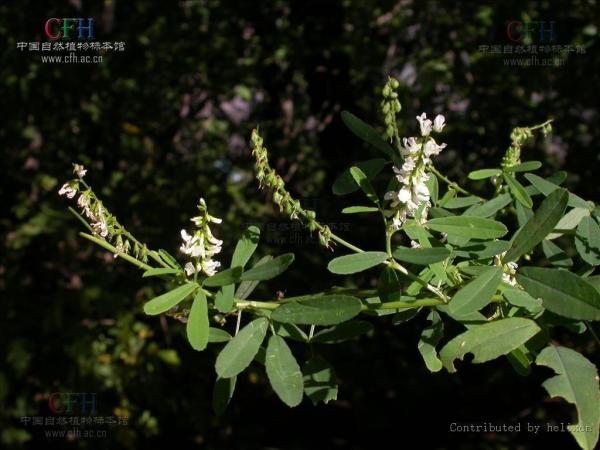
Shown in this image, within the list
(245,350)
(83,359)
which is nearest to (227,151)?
(83,359)

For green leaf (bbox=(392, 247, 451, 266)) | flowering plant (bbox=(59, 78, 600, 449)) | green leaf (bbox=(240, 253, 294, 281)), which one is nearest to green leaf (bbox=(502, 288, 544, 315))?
flowering plant (bbox=(59, 78, 600, 449))

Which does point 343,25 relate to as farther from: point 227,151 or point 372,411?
point 372,411

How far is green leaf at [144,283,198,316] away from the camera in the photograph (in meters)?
1.01

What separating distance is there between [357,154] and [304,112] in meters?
0.45

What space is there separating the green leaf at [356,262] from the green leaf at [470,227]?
101mm

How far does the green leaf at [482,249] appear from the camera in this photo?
1.04 metres

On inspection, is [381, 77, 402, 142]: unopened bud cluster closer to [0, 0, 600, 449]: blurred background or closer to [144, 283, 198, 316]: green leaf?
[144, 283, 198, 316]: green leaf

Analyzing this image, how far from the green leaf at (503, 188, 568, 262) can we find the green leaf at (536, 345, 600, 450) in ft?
0.48

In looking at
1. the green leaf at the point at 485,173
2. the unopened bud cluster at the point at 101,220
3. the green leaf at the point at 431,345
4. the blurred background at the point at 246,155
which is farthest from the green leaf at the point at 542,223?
the blurred background at the point at 246,155

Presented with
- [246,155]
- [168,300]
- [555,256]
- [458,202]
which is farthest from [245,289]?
[246,155]

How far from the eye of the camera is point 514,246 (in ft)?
3.34

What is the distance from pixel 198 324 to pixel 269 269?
138mm

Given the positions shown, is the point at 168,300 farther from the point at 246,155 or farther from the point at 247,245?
the point at 246,155

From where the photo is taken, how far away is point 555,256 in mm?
1239
